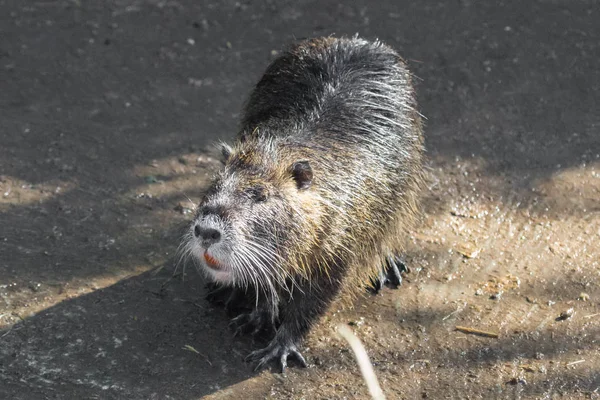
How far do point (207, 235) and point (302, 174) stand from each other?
50 centimetres

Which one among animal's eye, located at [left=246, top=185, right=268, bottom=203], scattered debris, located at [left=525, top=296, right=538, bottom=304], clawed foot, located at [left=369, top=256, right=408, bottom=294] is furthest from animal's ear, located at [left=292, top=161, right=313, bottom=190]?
scattered debris, located at [left=525, top=296, right=538, bottom=304]

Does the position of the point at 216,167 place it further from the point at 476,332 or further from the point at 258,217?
the point at 476,332

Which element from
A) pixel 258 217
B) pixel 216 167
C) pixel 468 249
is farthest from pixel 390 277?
pixel 216 167

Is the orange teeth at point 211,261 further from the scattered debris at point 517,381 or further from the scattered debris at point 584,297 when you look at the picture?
the scattered debris at point 584,297

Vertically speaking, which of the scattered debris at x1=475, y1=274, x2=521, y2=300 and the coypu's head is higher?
the coypu's head

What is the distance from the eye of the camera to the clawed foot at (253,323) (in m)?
3.88

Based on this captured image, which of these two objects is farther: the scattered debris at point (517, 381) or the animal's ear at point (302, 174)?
the scattered debris at point (517, 381)

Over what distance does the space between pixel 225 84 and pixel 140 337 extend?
8.19ft

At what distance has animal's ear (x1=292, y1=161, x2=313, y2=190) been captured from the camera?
11.5ft

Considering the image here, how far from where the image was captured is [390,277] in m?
4.32

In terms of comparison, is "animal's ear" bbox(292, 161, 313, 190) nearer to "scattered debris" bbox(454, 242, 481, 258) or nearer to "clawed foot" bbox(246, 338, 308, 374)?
"clawed foot" bbox(246, 338, 308, 374)

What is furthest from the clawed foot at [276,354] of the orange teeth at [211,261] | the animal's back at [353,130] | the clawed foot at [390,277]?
the clawed foot at [390,277]

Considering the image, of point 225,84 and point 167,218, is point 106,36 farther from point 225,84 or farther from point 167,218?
point 167,218

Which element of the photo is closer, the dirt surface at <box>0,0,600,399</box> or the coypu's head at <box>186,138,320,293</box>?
the coypu's head at <box>186,138,320,293</box>
